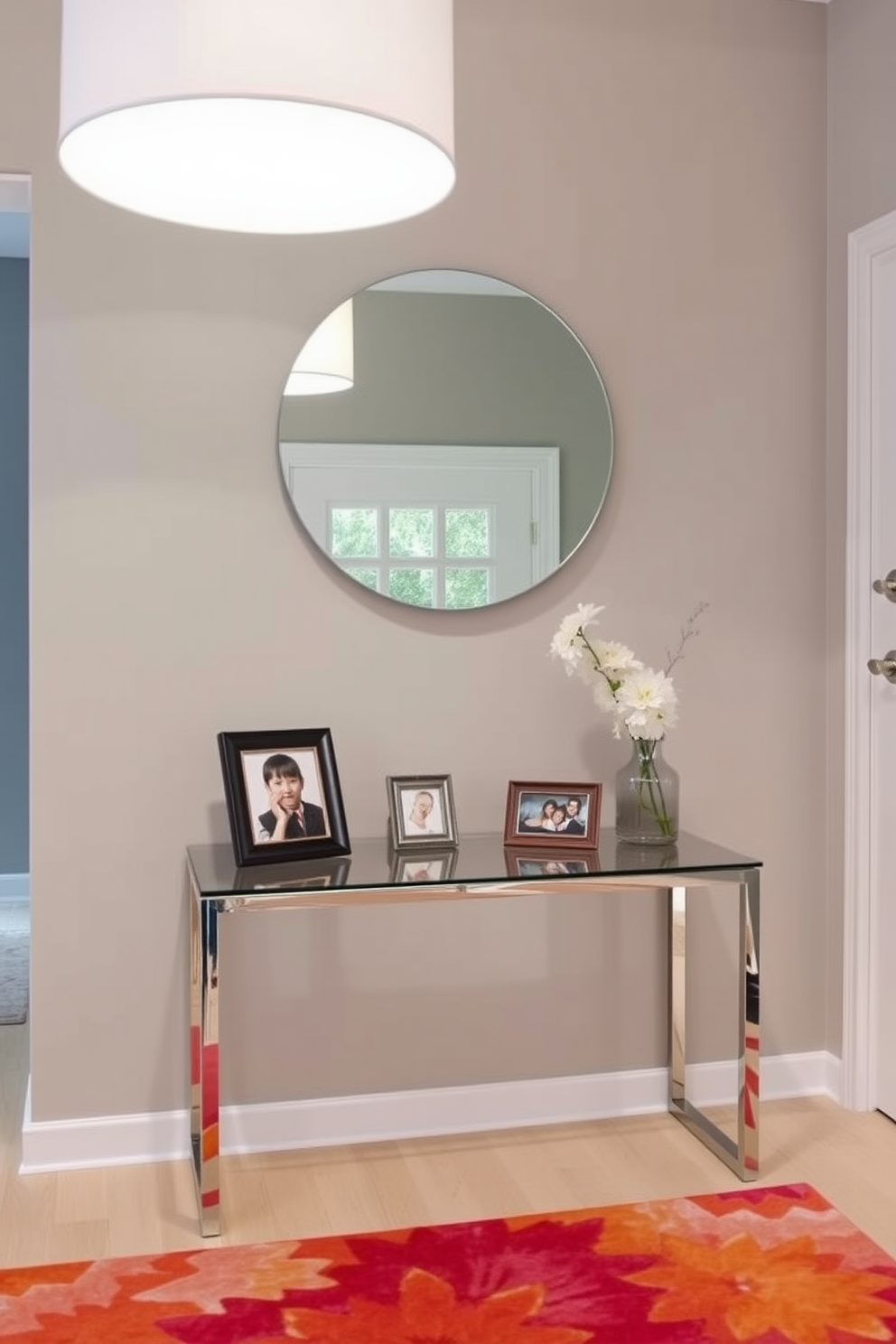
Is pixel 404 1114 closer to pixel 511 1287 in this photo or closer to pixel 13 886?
pixel 511 1287

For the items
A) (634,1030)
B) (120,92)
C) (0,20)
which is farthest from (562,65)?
(634,1030)

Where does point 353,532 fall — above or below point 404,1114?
above

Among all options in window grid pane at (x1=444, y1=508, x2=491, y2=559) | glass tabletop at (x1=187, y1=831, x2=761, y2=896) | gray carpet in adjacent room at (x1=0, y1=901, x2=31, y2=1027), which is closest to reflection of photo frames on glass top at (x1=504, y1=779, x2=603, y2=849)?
glass tabletop at (x1=187, y1=831, x2=761, y2=896)

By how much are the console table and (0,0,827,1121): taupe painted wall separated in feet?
0.72

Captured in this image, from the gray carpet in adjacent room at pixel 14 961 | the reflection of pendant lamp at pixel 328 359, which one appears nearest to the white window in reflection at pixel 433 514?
the reflection of pendant lamp at pixel 328 359

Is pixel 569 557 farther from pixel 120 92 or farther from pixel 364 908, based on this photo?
pixel 120 92

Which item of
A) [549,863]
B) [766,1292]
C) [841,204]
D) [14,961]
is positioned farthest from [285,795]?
[14,961]

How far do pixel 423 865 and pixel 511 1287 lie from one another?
80 centimetres

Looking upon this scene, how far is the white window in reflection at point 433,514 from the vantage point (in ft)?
10.0

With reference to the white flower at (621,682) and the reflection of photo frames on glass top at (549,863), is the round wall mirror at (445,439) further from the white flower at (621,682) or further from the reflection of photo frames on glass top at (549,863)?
the reflection of photo frames on glass top at (549,863)

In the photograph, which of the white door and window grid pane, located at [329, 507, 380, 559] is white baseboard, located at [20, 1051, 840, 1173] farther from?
window grid pane, located at [329, 507, 380, 559]

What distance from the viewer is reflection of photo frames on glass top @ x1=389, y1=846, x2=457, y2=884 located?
2.68 m

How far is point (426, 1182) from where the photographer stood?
2.88 m

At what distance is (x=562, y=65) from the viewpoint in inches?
124
